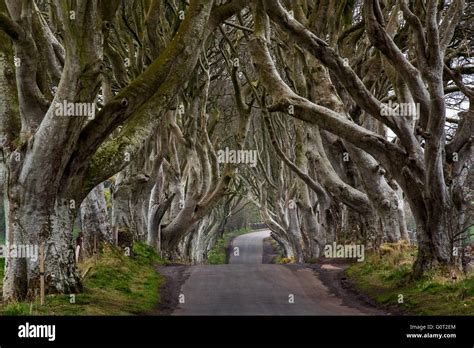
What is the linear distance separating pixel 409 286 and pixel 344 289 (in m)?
2.52

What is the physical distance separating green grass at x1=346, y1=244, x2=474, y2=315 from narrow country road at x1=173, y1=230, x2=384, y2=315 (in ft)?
2.76

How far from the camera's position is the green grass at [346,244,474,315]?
933 centimetres

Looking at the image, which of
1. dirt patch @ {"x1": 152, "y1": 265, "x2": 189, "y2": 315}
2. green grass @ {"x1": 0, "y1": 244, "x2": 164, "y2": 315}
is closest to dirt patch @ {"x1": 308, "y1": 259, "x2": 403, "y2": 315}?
dirt patch @ {"x1": 152, "y1": 265, "x2": 189, "y2": 315}

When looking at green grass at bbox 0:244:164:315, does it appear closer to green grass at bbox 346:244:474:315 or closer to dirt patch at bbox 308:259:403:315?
dirt patch at bbox 308:259:403:315

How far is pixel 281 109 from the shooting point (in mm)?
11867

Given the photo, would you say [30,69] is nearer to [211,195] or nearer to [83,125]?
[83,125]

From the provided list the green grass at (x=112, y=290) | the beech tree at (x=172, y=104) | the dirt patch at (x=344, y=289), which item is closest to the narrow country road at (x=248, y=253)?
the dirt patch at (x=344, y=289)

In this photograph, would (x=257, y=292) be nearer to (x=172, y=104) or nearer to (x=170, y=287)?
(x=170, y=287)

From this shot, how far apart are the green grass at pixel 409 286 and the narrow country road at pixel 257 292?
842 mm

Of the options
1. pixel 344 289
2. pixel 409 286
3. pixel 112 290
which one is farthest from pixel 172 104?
pixel 409 286

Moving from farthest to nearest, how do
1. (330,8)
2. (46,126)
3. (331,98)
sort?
(330,8)
(331,98)
(46,126)

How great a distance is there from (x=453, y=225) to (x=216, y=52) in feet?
46.0
